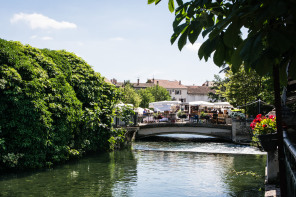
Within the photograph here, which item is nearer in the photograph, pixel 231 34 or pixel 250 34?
pixel 231 34

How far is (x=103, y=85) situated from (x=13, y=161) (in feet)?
32.0

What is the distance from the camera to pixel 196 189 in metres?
12.2

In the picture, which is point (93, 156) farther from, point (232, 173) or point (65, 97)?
point (232, 173)

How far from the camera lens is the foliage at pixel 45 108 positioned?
13688 millimetres

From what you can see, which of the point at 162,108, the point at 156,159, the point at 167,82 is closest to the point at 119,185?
the point at 156,159

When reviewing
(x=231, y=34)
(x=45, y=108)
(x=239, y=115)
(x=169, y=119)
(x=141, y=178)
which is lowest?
(x=141, y=178)

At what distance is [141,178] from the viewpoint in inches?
557

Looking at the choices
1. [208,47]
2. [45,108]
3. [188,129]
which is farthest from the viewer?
[188,129]

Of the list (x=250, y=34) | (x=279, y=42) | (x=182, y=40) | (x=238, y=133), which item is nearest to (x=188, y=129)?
(x=238, y=133)

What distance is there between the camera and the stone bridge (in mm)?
32938

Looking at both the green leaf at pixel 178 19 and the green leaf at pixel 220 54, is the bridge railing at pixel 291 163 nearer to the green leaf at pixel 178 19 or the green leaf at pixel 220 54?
the green leaf at pixel 220 54

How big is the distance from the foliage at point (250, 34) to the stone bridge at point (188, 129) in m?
31.5

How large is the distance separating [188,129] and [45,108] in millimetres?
21670

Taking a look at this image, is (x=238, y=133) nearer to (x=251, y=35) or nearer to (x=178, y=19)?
(x=178, y=19)
